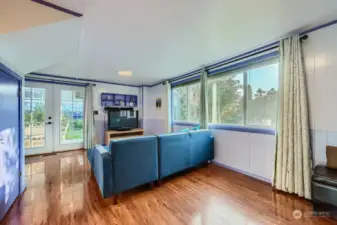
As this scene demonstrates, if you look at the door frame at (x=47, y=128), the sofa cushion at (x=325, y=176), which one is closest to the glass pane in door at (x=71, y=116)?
the door frame at (x=47, y=128)

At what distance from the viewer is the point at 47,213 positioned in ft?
5.94

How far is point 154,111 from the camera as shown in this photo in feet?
19.1

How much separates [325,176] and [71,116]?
5721 millimetres

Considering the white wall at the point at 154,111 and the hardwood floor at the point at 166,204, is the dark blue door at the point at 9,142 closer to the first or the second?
the hardwood floor at the point at 166,204

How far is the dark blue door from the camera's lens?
5.68 feet

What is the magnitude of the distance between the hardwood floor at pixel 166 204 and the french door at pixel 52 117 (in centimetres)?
192

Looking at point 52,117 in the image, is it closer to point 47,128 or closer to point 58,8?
point 47,128

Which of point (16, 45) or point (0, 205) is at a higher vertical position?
point (16, 45)

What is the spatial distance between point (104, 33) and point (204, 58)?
191 cm

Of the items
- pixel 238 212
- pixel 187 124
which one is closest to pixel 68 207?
pixel 238 212

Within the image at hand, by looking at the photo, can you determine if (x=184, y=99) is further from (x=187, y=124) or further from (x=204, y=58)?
(x=204, y=58)

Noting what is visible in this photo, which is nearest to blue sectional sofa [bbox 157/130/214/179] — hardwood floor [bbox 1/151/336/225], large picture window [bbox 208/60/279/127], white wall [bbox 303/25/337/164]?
hardwood floor [bbox 1/151/336/225]

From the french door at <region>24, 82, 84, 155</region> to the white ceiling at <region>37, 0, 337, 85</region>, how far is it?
6.89 ft

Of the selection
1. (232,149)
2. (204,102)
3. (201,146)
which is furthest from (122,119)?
(232,149)
